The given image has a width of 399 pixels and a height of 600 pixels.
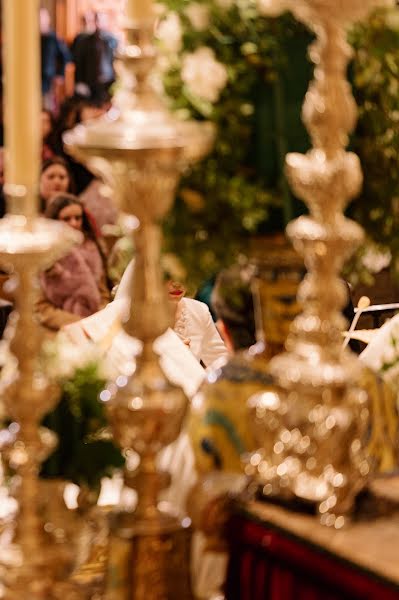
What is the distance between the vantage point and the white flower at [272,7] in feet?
3.02

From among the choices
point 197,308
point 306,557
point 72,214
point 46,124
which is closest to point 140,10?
point 306,557

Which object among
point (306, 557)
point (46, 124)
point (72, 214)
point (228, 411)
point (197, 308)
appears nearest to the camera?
point (306, 557)

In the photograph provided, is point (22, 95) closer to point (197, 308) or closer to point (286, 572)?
point (286, 572)

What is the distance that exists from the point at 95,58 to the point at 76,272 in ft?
3.51

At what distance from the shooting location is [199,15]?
0.92 m

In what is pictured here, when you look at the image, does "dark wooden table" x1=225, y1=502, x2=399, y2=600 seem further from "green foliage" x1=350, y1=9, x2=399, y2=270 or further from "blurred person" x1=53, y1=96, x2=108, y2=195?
"blurred person" x1=53, y1=96, x2=108, y2=195

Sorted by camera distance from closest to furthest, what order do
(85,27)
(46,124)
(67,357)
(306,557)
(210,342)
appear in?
(306,557)
(67,357)
(210,342)
(46,124)
(85,27)

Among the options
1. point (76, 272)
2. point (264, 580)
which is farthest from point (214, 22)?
point (76, 272)

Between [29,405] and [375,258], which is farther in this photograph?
[375,258]

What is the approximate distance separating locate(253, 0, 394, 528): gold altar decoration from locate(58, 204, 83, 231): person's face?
2429 millimetres

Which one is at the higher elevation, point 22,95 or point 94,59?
point 22,95

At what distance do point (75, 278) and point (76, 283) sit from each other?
15 mm

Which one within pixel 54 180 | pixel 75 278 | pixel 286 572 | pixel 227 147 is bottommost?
pixel 75 278

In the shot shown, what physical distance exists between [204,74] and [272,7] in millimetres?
86
